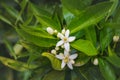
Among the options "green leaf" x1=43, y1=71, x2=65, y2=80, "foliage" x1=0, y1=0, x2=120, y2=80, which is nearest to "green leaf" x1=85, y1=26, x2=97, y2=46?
"foliage" x1=0, y1=0, x2=120, y2=80

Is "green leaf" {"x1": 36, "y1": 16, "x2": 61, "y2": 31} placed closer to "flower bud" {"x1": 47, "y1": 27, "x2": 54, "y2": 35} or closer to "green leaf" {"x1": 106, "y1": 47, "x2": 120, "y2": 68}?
"flower bud" {"x1": 47, "y1": 27, "x2": 54, "y2": 35}

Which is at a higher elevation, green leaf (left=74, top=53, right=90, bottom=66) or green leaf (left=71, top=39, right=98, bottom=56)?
green leaf (left=71, top=39, right=98, bottom=56)

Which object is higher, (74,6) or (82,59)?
(74,6)

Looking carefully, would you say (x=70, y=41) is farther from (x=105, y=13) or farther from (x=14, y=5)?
(x=14, y=5)

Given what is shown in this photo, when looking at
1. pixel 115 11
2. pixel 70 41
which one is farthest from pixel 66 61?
pixel 115 11

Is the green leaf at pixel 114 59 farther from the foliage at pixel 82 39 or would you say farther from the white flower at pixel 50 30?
the white flower at pixel 50 30

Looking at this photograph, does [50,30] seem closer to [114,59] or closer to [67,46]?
[67,46]

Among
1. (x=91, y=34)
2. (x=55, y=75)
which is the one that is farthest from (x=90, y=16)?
(x=55, y=75)
